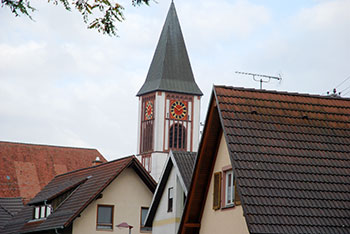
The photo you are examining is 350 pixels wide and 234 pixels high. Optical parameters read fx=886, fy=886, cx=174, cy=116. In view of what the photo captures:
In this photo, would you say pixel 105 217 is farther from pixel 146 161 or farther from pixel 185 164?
pixel 146 161

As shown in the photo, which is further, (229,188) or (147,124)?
(147,124)

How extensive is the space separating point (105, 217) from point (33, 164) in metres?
42.8

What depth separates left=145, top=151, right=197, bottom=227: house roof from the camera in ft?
93.8

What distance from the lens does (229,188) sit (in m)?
21.1

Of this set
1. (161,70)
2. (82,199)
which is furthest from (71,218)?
(161,70)

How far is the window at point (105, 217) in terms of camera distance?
38188 millimetres

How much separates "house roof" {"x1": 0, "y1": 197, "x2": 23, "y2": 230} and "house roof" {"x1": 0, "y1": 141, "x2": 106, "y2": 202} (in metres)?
24.2

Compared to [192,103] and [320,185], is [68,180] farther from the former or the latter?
[192,103]

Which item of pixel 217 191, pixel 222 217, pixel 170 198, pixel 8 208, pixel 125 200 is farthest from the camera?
pixel 8 208

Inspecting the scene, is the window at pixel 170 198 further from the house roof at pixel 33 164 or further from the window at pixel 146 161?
the window at pixel 146 161

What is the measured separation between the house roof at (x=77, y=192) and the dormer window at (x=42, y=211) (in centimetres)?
41

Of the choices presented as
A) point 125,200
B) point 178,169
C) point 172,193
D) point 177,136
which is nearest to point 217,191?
point 178,169

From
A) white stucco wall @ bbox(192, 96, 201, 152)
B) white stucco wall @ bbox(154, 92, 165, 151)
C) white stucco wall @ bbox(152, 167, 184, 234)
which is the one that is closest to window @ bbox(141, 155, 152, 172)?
white stucco wall @ bbox(154, 92, 165, 151)

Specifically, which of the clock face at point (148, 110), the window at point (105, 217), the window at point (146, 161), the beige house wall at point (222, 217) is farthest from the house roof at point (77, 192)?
the clock face at point (148, 110)
